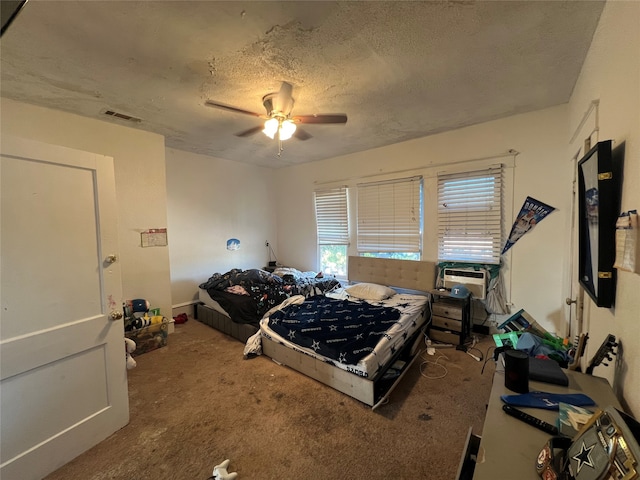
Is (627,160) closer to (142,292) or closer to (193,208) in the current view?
(142,292)

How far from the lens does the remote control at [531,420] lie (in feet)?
3.14

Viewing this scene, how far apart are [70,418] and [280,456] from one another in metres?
1.38

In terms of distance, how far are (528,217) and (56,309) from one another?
14.2ft

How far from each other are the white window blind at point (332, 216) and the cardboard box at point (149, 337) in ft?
9.32

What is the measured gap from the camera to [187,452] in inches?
69.3

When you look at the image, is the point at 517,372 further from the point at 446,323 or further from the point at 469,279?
Result: the point at 469,279

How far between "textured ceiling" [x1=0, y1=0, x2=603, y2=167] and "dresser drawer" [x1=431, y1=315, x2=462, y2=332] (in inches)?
94.7

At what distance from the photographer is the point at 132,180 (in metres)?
3.34

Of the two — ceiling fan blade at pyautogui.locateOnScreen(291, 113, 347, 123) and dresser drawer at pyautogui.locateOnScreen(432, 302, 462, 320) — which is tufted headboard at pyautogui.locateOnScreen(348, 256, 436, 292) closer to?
dresser drawer at pyautogui.locateOnScreen(432, 302, 462, 320)

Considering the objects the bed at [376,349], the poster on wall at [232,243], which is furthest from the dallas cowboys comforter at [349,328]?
the poster on wall at [232,243]

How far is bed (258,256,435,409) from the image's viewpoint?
2.17 meters

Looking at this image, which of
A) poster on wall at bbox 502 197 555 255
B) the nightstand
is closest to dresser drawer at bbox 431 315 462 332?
the nightstand

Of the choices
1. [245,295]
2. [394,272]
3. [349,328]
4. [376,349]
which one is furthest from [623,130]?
[245,295]

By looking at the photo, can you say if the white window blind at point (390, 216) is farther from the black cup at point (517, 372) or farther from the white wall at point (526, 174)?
the black cup at point (517, 372)
